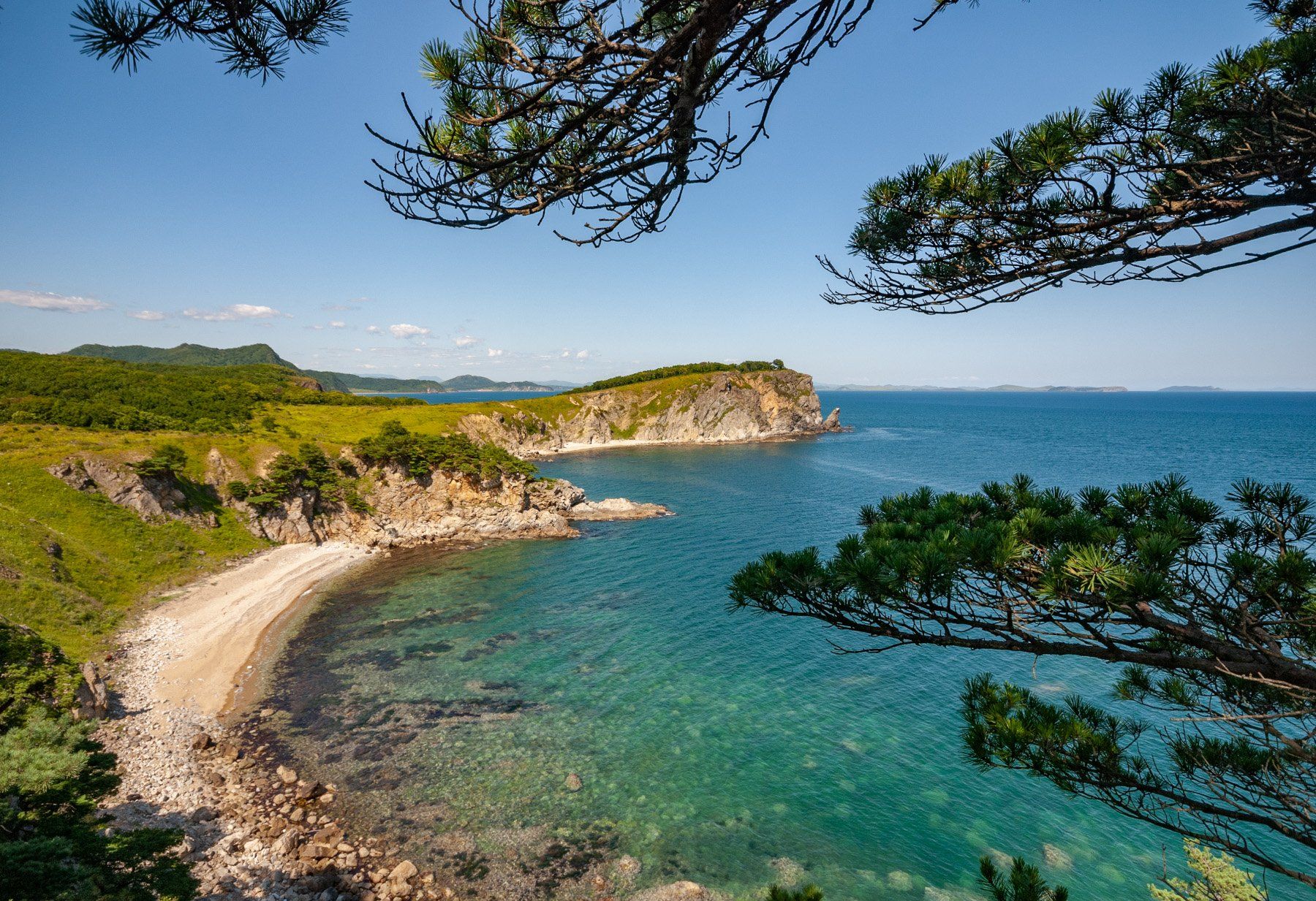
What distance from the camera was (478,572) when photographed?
36438 millimetres

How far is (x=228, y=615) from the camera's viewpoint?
2664 cm

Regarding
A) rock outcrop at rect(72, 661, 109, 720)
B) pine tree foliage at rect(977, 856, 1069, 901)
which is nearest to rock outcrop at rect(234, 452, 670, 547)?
rock outcrop at rect(72, 661, 109, 720)

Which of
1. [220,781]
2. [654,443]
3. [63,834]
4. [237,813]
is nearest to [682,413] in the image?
[654,443]

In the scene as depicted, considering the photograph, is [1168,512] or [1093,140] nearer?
[1093,140]

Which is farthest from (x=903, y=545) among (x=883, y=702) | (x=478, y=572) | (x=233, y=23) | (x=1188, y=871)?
(x=478, y=572)

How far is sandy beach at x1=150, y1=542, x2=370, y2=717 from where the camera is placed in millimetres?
20609

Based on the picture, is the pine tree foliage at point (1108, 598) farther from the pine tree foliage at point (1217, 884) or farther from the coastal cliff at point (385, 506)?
the coastal cliff at point (385, 506)

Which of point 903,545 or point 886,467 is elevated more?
point 903,545

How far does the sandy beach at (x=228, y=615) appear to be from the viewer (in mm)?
20609

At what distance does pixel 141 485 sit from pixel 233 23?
40.2 m

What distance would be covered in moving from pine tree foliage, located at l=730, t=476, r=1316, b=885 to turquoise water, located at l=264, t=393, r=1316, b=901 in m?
9.62

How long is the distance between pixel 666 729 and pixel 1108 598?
1793cm

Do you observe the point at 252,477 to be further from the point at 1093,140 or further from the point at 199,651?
the point at 1093,140

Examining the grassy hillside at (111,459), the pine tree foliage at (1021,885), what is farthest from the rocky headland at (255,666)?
the pine tree foliage at (1021,885)
